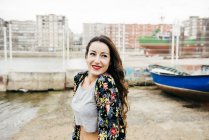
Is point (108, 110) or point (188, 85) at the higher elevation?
point (108, 110)

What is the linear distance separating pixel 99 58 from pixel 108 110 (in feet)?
1.23

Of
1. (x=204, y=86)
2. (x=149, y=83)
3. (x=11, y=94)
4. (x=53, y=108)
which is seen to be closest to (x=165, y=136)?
(x=204, y=86)

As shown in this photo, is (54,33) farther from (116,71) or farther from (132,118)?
(116,71)

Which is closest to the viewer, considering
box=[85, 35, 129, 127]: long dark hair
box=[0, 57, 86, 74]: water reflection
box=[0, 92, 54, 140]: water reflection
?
box=[85, 35, 129, 127]: long dark hair

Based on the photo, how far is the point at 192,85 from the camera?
6.76 m

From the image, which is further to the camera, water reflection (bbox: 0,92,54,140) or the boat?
the boat

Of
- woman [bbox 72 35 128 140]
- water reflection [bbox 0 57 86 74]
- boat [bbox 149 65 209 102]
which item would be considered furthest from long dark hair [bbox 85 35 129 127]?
water reflection [bbox 0 57 86 74]

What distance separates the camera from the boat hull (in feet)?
21.5

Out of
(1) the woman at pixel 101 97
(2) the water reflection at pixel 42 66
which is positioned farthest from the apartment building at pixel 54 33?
(1) the woman at pixel 101 97

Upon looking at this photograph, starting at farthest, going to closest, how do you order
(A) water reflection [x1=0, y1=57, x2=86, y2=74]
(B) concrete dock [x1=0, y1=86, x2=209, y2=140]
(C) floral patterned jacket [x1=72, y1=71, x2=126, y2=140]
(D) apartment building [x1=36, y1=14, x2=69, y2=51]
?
(D) apartment building [x1=36, y1=14, x2=69, y2=51] → (A) water reflection [x1=0, y1=57, x2=86, y2=74] → (B) concrete dock [x1=0, y1=86, x2=209, y2=140] → (C) floral patterned jacket [x1=72, y1=71, x2=126, y2=140]

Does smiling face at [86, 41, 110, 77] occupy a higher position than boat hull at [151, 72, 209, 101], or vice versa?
smiling face at [86, 41, 110, 77]

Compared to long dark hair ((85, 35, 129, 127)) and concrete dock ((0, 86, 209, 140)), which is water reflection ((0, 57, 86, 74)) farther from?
long dark hair ((85, 35, 129, 127))

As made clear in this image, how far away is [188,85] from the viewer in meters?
6.86

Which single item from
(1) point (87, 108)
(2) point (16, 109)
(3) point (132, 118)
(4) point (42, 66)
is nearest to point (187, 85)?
(3) point (132, 118)
